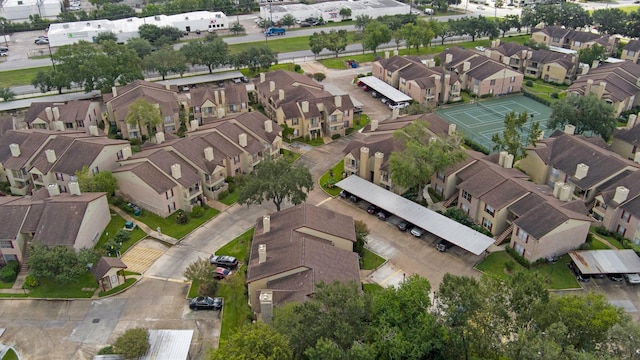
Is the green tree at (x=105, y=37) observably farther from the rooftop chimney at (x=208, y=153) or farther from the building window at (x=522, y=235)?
the building window at (x=522, y=235)

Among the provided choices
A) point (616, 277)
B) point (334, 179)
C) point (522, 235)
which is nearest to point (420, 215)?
point (522, 235)

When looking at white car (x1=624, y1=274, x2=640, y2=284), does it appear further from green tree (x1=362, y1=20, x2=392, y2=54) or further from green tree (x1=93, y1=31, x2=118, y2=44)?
green tree (x1=93, y1=31, x2=118, y2=44)

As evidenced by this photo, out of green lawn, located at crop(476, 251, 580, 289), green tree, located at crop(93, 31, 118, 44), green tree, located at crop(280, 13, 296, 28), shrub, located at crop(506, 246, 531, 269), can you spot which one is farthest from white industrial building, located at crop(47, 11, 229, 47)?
shrub, located at crop(506, 246, 531, 269)

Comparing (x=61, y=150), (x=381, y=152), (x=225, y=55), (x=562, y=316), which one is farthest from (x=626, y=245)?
(x=225, y=55)

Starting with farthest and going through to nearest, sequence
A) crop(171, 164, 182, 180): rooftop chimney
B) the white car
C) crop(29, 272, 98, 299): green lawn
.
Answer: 1. crop(171, 164, 182, 180): rooftop chimney
2. the white car
3. crop(29, 272, 98, 299): green lawn

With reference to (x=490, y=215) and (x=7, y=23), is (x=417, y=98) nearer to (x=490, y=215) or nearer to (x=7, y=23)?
(x=490, y=215)
